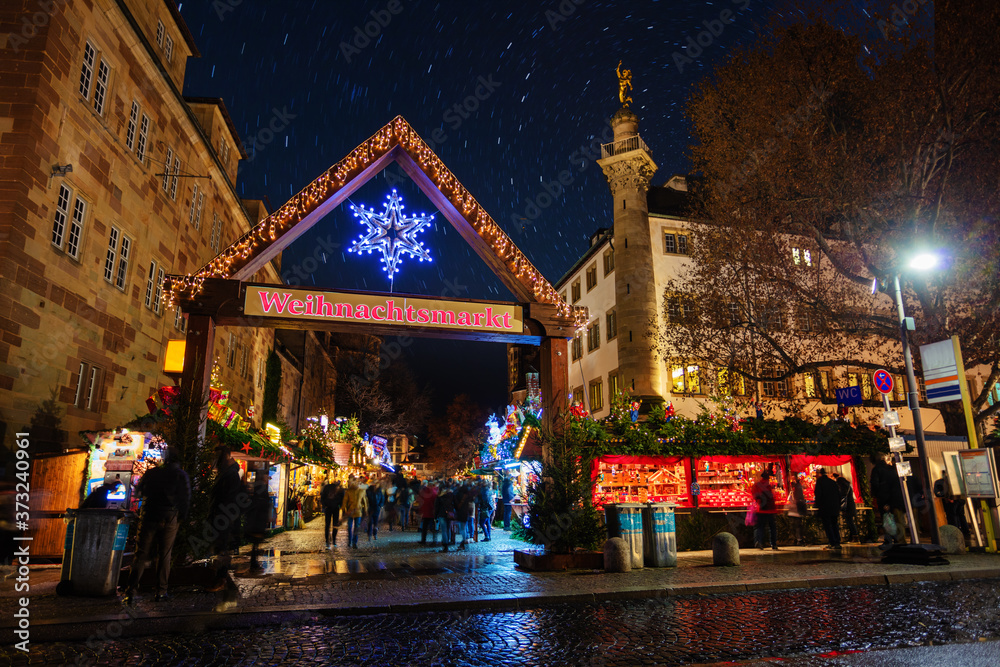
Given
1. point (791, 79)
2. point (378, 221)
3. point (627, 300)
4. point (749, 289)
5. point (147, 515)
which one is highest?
point (791, 79)

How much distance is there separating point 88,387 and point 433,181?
35.1 ft

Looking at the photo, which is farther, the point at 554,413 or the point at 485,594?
the point at 554,413

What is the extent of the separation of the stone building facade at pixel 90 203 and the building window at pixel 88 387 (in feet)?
0.14

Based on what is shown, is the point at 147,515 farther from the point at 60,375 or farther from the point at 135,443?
the point at 60,375

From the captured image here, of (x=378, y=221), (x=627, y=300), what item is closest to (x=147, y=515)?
(x=378, y=221)

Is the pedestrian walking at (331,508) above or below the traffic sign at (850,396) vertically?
below

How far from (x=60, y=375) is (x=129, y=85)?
8.59m

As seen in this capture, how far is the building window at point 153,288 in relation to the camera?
18.8 metres

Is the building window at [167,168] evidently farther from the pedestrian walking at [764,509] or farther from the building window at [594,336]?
the building window at [594,336]

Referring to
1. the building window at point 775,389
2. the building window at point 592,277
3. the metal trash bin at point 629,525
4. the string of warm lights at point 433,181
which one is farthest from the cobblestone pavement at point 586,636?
the building window at point 592,277

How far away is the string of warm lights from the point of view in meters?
11.4

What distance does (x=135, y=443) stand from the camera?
14.4 meters

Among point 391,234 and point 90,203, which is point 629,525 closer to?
point 391,234

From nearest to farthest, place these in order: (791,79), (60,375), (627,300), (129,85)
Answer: (60,375) → (129,85) → (791,79) → (627,300)
